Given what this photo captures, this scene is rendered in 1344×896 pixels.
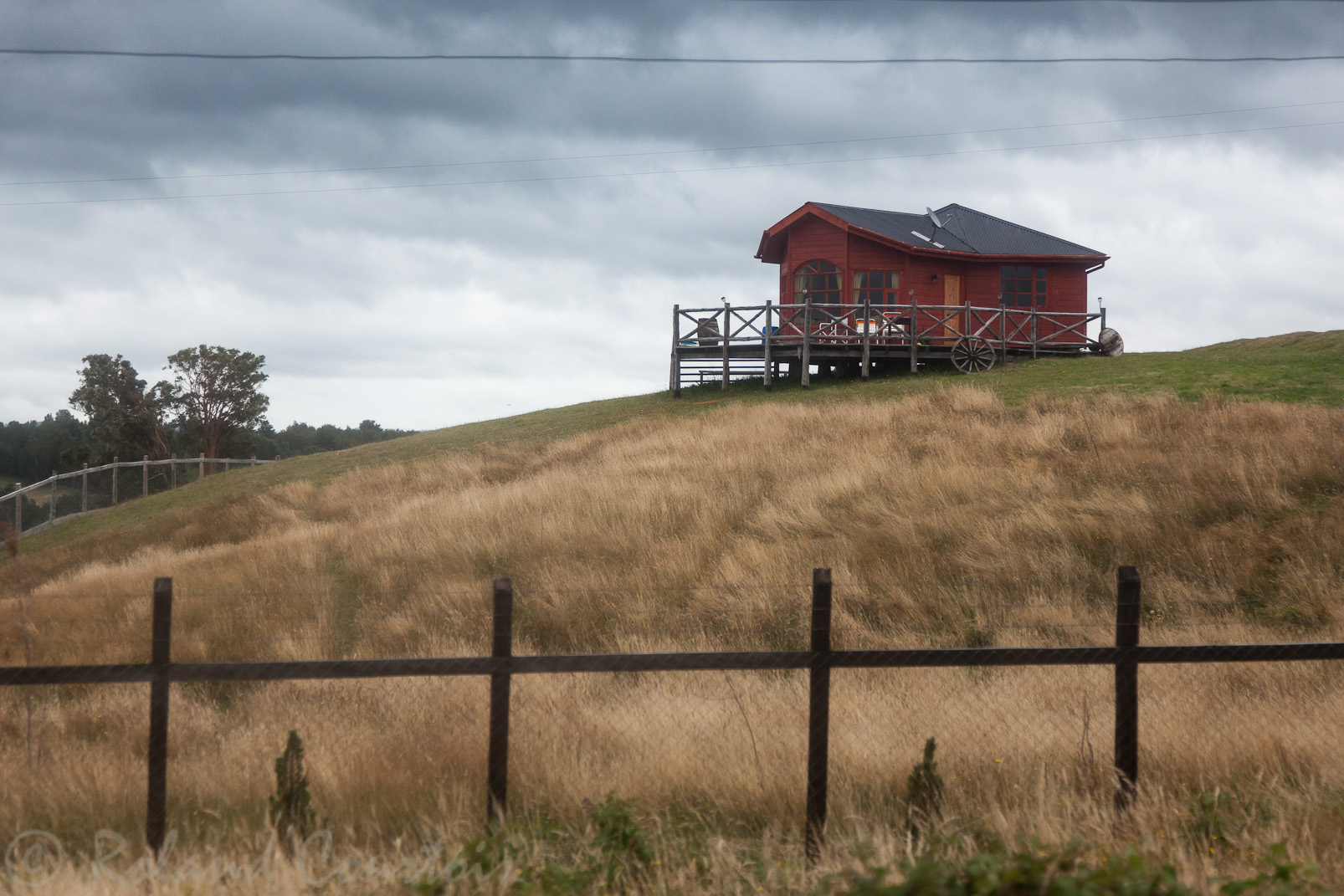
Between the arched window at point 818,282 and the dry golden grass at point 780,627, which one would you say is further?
the arched window at point 818,282

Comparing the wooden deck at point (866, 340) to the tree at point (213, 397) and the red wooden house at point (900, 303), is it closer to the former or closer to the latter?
the red wooden house at point (900, 303)

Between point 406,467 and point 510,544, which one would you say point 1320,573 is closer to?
point 510,544

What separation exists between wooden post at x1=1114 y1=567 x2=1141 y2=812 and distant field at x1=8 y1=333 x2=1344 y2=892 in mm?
172

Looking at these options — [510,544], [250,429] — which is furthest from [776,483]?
[250,429]

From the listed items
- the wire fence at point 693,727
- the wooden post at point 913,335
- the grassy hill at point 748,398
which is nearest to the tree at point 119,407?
the grassy hill at point 748,398

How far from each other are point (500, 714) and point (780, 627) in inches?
173

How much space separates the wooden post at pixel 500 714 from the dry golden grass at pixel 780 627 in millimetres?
231

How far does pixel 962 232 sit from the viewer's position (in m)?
30.6

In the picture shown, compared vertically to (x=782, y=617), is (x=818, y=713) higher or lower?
higher

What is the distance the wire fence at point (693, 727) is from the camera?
4.31 metres

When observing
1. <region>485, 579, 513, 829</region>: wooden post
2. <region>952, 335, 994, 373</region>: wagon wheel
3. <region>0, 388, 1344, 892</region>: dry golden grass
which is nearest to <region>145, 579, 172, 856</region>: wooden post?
<region>0, 388, 1344, 892</region>: dry golden grass

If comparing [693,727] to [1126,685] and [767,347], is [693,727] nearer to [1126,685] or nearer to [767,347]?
[1126,685]

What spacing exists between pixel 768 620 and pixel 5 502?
25200 millimetres

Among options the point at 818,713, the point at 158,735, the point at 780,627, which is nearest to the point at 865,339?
the point at 780,627
